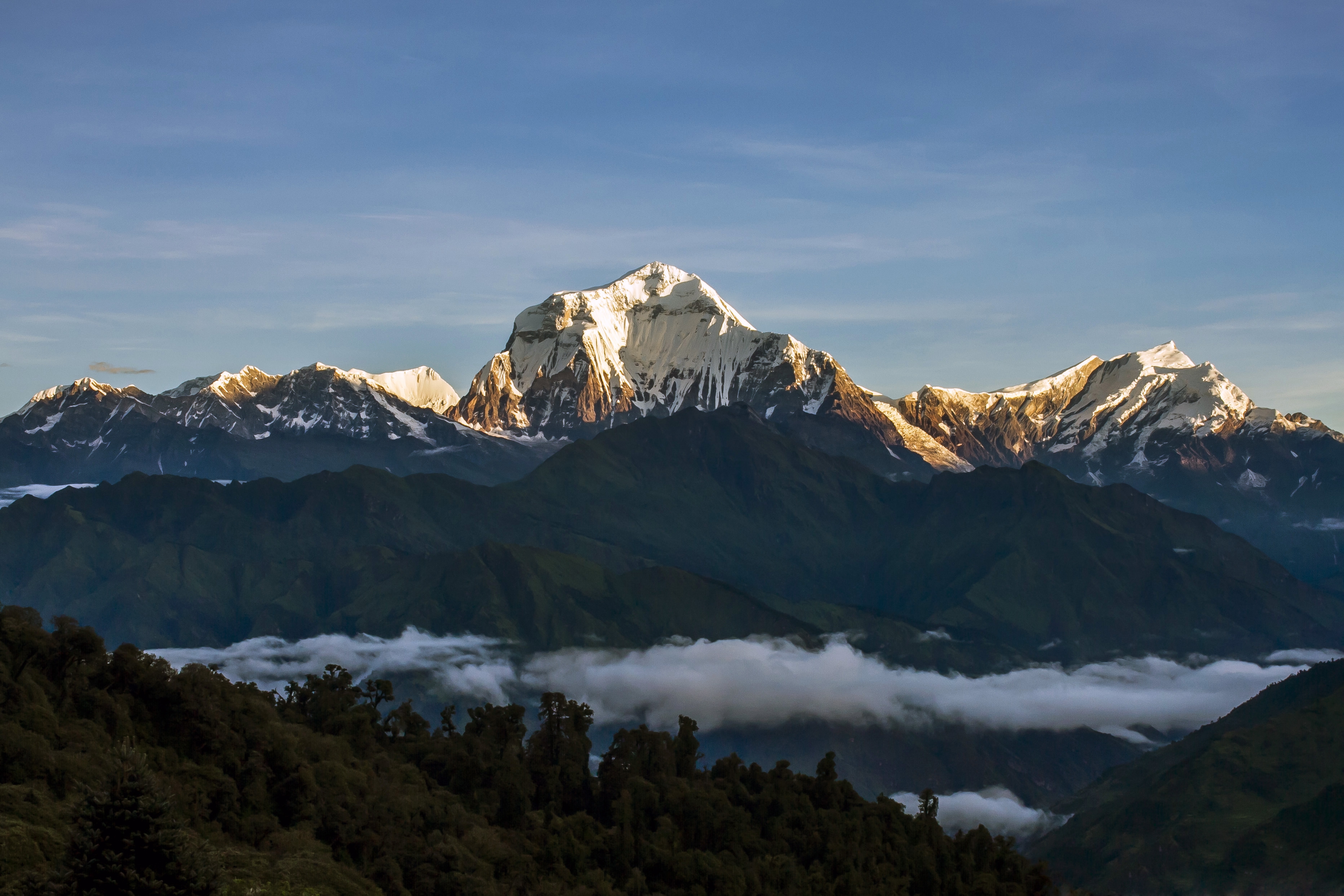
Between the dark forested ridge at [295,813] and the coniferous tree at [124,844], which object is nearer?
the coniferous tree at [124,844]

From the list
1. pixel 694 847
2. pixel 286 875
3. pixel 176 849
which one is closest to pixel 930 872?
pixel 694 847

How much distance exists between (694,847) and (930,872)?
106ft

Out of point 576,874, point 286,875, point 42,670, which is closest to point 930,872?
point 576,874

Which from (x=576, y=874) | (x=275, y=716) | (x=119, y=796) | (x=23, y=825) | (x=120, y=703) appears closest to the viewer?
(x=119, y=796)

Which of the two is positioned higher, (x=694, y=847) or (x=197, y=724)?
(x=197, y=724)

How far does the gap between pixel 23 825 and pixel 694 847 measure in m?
102

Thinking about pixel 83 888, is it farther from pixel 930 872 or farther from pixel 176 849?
pixel 930 872

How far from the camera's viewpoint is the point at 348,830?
161250mm

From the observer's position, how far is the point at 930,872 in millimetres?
199500

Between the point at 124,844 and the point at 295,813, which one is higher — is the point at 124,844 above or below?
above

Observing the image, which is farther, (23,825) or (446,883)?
(446,883)

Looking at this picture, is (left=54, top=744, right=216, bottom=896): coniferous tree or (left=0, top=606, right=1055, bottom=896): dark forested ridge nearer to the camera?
(left=54, top=744, right=216, bottom=896): coniferous tree

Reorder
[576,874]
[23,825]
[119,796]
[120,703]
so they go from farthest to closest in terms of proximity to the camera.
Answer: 1. [576,874]
2. [120,703]
3. [23,825]
4. [119,796]

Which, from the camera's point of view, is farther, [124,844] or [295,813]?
[295,813]
